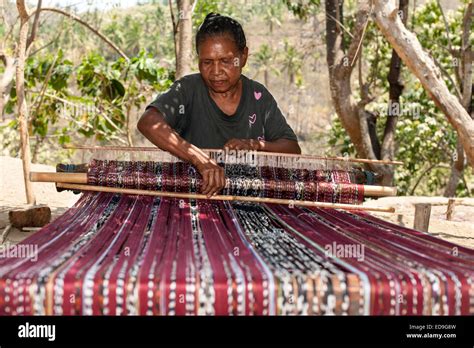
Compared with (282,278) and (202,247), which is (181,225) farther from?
(282,278)

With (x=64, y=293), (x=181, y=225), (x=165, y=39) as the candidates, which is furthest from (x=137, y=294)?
(x=165, y=39)

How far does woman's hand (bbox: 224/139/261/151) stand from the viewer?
2.83 m

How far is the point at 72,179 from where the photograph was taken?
2.58m

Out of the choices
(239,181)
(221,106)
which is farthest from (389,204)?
(239,181)

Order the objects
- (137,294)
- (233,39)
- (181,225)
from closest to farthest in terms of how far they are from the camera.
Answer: (137,294)
(181,225)
(233,39)

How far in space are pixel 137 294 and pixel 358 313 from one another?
0.62m

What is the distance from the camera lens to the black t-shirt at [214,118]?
303cm

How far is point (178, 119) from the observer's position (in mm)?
3000

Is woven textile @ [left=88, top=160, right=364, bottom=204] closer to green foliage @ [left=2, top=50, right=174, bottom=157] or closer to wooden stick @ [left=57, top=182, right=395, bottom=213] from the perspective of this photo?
wooden stick @ [left=57, top=182, right=395, bottom=213]

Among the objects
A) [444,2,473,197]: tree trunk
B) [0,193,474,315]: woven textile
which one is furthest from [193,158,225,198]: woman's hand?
[444,2,473,197]: tree trunk

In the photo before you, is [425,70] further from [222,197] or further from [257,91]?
[222,197]

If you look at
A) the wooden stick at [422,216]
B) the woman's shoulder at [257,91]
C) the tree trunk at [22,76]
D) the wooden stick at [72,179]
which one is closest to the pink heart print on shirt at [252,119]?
the woman's shoulder at [257,91]

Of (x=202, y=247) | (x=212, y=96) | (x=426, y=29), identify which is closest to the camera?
(x=202, y=247)

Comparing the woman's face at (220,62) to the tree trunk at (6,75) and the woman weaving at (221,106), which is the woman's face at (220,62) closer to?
the woman weaving at (221,106)
